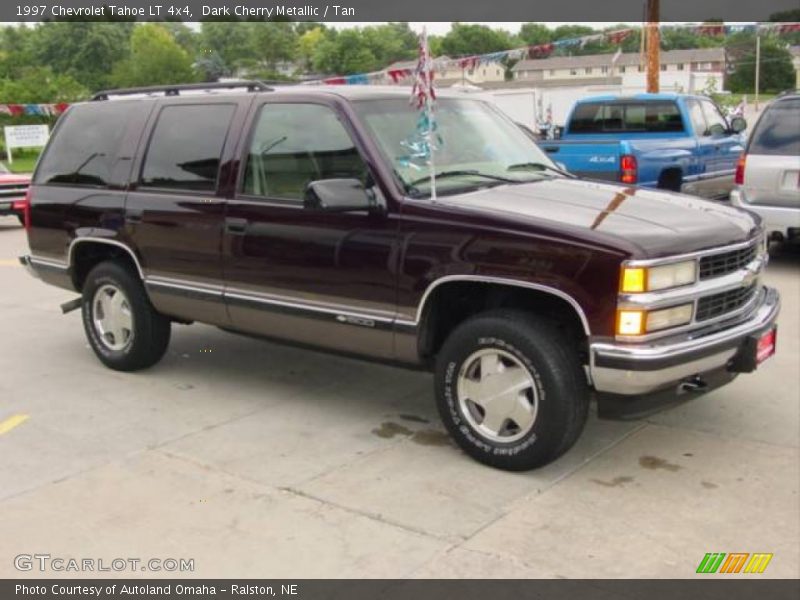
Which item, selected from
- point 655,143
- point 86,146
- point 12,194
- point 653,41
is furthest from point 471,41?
point 86,146

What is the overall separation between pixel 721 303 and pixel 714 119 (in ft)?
33.6

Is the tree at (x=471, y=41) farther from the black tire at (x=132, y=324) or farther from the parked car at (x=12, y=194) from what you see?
the black tire at (x=132, y=324)

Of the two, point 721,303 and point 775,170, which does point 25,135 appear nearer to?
point 775,170

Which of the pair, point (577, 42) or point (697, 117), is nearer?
point (697, 117)

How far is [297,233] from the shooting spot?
495 centimetres

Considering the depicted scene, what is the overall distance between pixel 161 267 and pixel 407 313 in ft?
6.57

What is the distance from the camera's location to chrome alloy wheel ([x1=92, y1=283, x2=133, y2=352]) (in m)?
6.12

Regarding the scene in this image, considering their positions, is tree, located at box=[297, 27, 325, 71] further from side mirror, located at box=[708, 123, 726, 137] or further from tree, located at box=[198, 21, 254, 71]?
side mirror, located at box=[708, 123, 726, 137]

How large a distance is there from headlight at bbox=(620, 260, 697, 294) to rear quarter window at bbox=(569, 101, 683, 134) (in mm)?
9469

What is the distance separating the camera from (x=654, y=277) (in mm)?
3920

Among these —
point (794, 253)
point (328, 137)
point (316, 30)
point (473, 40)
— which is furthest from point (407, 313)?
point (316, 30)

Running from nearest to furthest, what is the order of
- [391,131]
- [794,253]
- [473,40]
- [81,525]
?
[81,525] < [391,131] < [794,253] < [473,40]

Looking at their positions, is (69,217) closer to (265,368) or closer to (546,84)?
(265,368)

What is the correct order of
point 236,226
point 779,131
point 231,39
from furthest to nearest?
point 231,39
point 779,131
point 236,226
